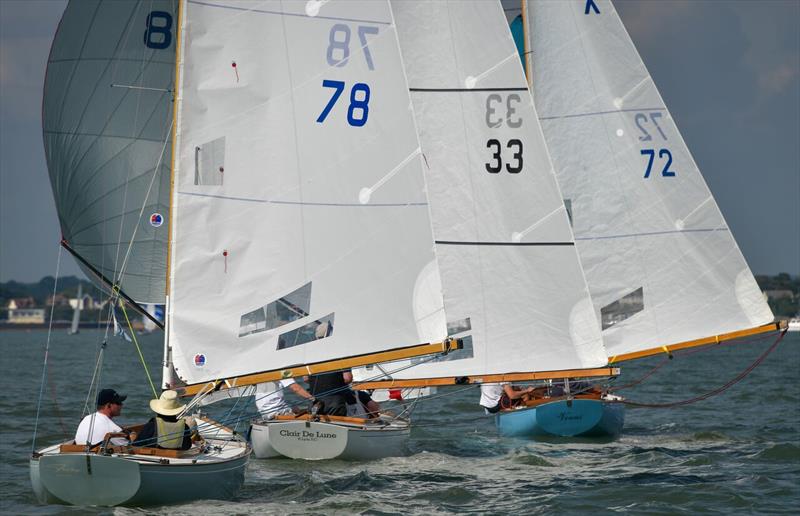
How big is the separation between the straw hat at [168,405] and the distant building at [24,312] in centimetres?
17564

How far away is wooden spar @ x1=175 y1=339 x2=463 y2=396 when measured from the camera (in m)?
→ 15.1

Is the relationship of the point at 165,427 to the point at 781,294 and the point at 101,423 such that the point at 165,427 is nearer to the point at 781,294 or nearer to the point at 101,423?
the point at 101,423

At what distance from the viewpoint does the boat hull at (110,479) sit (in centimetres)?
1309

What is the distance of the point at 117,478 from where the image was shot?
13.1m

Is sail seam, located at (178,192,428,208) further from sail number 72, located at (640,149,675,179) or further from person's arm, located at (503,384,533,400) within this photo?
sail number 72, located at (640,149,675,179)

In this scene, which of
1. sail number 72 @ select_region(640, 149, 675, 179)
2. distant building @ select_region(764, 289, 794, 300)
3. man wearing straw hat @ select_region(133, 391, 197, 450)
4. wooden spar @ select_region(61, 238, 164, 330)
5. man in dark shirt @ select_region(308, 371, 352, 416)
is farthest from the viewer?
distant building @ select_region(764, 289, 794, 300)

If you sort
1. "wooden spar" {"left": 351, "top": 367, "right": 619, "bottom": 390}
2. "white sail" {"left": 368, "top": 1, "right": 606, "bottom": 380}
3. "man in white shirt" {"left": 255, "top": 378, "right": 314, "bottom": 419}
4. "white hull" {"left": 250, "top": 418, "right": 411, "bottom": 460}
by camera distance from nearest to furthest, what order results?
"white hull" {"left": 250, "top": 418, "right": 411, "bottom": 460} → "man in white shirt" {"left": 255, "top": 378, "right": 314, "bottom": 419} → "wooden spar" {"left": 351, "top": 367, "right": 619, "bottom": 390} → "white sail" {"left": 368, "top": 1, "right": 606, "bottom": 380}

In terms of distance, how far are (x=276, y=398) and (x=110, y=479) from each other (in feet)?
22.6

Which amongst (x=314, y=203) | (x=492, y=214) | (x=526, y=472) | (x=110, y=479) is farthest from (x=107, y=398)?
(x=492, y=214)

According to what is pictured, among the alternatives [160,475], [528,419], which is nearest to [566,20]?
[528,419]

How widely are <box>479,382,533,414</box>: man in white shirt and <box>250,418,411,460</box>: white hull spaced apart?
4064mm

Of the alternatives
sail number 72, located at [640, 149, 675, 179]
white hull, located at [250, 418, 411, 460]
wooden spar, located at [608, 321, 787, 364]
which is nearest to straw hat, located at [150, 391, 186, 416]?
white hull, located at [250, 418, 411, 460]

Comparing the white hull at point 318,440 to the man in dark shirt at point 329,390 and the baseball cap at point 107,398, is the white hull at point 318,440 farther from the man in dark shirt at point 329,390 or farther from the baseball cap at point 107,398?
the baseball cap at point 107,398

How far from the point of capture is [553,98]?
75.3 ft
